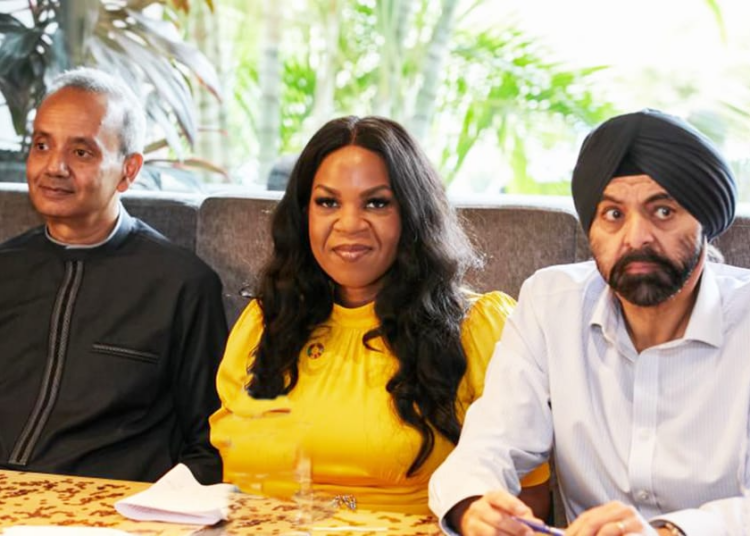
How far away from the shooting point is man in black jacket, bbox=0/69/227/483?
7.66 feet

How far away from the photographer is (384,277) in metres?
2.12

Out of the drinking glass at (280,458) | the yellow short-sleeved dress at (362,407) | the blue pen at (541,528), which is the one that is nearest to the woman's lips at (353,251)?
the yellow short-sleeved dress at (362,407)

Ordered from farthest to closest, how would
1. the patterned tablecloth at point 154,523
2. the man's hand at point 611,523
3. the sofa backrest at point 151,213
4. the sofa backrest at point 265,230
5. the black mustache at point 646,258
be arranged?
the sofa backrest at point 151,213
the sofa backrest at point 265,230
the black mustache at point 646,258
the patterned tablecloth at point 154,523
the man's hand at point 611,523

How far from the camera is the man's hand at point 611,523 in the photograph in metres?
1.32

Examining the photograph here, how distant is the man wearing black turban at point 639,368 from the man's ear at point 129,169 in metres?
1.19

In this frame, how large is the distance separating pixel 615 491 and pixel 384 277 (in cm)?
65

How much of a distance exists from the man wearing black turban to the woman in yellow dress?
0.76 feet

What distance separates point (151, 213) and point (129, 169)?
0.13 m

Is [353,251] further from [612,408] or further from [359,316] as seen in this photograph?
[612,408]

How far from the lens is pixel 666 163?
1.62 m

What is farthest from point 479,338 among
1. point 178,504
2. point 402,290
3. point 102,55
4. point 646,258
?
point 102,55

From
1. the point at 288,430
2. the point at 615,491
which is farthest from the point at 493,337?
the point at 288,430

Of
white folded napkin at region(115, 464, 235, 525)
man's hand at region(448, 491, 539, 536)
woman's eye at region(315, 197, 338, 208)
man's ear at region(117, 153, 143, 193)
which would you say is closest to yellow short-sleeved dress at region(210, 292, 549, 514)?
woman's eye at region(315, 197, 338, 208)

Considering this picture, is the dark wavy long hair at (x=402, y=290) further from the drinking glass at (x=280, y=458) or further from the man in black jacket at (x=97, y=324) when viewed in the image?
the drinking glass at (x=280, y=458)
